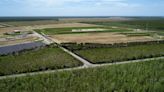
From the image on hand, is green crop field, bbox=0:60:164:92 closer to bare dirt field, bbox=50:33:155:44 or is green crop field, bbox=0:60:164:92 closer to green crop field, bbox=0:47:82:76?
green crop field, bbox=0:47:82:76

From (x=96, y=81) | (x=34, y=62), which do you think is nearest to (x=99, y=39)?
(x=34, y=62)

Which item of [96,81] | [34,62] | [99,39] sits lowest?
[99,39]

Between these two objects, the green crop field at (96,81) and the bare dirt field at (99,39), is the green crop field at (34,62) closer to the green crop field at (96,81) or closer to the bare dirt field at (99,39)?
the green crop field at (96,81)

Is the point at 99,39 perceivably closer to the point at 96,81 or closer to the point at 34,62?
the point at 34,62

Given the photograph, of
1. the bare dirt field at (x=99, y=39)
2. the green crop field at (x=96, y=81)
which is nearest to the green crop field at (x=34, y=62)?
the green crop field at (x=96, y=81)

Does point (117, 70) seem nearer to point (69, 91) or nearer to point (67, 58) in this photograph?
point (69, 91)
